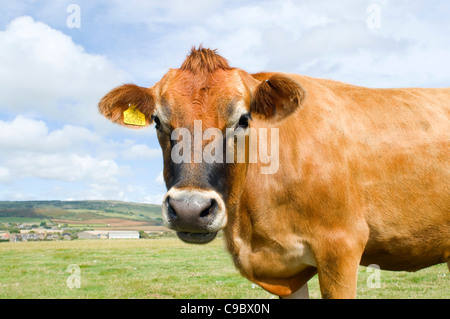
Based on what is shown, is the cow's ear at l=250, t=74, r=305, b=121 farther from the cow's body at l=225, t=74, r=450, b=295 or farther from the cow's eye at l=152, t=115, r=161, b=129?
the cow's eye at l=152, t=115, r=161, b=129

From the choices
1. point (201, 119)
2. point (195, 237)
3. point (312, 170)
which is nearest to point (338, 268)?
point (312, 170)

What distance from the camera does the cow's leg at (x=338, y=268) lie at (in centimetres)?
456

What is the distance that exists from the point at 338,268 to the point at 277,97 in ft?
7.06

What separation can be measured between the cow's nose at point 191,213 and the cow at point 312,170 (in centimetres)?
38

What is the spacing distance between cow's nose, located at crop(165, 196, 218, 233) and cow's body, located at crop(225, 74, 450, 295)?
55.8 inches

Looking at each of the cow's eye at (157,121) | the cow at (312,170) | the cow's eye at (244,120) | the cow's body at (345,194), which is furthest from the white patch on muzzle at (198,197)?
the cow's body at (345,194)

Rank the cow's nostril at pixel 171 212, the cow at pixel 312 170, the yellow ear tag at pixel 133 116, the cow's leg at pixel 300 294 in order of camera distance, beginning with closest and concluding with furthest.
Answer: the cow's nostril at pixel 171 212
the cow at pixel 312 170
the yellow ear tag at pixel 133 116
the cow's leg at pixel 300 294

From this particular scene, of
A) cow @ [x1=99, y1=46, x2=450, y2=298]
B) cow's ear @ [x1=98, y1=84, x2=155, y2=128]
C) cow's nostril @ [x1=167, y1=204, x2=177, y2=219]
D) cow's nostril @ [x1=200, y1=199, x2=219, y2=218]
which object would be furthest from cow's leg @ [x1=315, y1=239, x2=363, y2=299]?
cow's ear @ [x1=98, y1=84, x2=155, y2=128]

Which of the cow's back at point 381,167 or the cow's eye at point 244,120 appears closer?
the cow's eye at point 244,120

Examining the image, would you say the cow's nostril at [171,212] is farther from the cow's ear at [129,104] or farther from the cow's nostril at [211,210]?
the cow's ear at [129,104]

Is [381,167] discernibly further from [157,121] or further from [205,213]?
[157,121]

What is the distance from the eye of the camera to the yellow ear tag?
519 cm

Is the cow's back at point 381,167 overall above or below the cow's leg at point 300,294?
above

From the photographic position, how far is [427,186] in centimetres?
525
